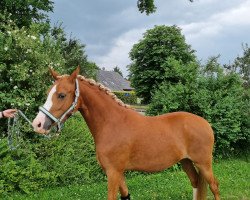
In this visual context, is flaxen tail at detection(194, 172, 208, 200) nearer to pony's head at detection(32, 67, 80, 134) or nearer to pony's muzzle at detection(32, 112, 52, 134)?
pony's head at detection(32, 67, 80, 134)

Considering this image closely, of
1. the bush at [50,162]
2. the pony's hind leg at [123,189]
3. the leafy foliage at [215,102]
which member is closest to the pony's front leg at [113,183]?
the pony's hind leg at [123,189]

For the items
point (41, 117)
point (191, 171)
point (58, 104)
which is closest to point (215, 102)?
point (191, 171)

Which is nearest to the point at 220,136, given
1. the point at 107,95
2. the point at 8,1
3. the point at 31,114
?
the point at 31,114

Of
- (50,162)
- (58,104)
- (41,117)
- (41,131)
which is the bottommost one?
(50,162)

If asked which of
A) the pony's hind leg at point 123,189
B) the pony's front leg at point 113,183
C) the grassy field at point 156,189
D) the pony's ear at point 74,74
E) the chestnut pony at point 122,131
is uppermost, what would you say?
the pony's ear at point 74,74

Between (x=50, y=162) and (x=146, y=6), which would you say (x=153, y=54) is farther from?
(x=50, y=162)

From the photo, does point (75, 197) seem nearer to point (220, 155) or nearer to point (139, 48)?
point (220, 155)

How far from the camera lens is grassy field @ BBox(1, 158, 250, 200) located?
760 centimetres

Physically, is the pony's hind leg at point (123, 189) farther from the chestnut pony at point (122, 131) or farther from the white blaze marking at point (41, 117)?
the white blaze marking at point (41, 117)

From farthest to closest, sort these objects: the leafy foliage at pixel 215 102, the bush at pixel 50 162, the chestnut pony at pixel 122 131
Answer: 1. the leafy foliage at pixel 215 102
2. the bush at pixel 50 162
3. the chestnut pony at pixel 122 131

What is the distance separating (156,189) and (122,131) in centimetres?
348

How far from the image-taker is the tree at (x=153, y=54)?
35812 millimetres

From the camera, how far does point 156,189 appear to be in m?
8.28

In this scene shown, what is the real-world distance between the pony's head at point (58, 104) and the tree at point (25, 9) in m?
11.5
